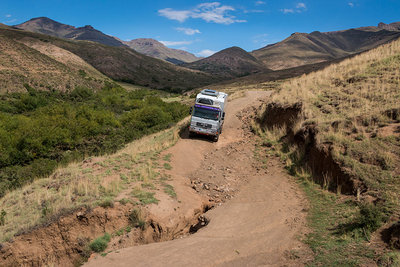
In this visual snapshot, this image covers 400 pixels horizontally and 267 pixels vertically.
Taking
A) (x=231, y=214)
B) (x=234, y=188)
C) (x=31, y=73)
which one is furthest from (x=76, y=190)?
(x=31, y=73)

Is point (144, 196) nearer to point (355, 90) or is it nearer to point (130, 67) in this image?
point (355, 90)

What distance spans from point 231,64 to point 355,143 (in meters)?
160

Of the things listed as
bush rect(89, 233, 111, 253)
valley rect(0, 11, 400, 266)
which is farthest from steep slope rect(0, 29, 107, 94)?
bush rect(89, 233, 111, 253)

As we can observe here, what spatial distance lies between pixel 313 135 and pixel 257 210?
657 centimetres

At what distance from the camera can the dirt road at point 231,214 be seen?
7488 mm

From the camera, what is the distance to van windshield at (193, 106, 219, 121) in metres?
19.5

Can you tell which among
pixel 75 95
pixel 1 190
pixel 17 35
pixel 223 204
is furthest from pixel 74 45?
pixel 223 204

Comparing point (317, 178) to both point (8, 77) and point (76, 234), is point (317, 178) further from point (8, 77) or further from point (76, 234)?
point (8, 77)

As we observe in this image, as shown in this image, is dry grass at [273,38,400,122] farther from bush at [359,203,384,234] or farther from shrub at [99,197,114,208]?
shrub at [99,197,114,208]

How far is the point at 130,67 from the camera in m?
110

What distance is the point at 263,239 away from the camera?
325 inches

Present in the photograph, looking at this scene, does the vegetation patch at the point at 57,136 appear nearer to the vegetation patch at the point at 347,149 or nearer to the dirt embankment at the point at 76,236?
the dirt embankment at the point at 76,236

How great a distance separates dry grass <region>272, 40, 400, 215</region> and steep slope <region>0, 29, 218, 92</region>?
227 ft

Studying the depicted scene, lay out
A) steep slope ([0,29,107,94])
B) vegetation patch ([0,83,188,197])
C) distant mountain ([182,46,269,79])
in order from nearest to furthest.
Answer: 1. vegetation patch ([0,83,188,197])
2. steep slope ([0,29,107,94])
3. distant mountain ([182,46,269,79])
